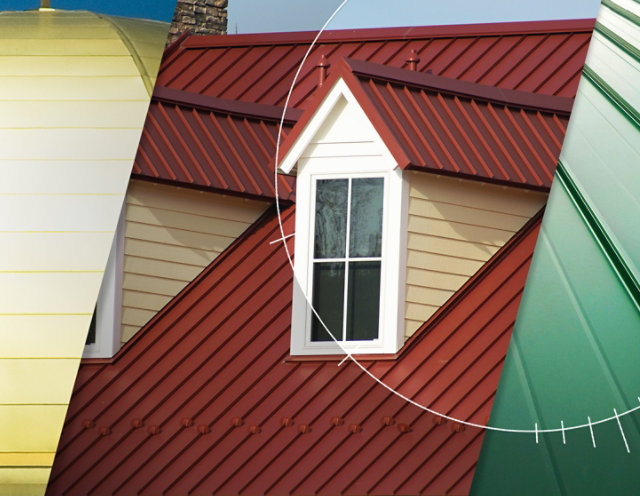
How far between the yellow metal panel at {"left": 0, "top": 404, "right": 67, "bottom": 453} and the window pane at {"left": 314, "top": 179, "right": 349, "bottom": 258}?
0.73 m

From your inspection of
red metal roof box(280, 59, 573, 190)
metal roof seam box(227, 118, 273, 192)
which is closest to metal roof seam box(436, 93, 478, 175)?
red metal roof box(280, 59, 573, 190)

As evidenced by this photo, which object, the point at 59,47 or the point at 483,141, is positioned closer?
the point at 483,141

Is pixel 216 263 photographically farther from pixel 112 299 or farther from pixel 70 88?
pixel 70 88

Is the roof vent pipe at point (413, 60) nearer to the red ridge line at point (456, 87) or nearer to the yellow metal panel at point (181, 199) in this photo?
the red ridge line at point (456, 87)

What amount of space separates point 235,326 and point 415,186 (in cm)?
57

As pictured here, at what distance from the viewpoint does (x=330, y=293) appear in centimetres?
256

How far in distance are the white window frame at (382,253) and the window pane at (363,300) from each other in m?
0.01

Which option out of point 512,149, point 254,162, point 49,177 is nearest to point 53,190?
point 49,177

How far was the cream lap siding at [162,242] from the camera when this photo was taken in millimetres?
2740

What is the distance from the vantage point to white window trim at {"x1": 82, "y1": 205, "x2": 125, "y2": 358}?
2746 mm

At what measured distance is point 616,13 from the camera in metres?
2.51

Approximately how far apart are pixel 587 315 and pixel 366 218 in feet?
1.68

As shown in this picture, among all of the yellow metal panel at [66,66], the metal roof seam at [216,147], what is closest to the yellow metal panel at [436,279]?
the metal roof seam at [216,147]

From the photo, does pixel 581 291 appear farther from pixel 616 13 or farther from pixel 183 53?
pixel 183 53
